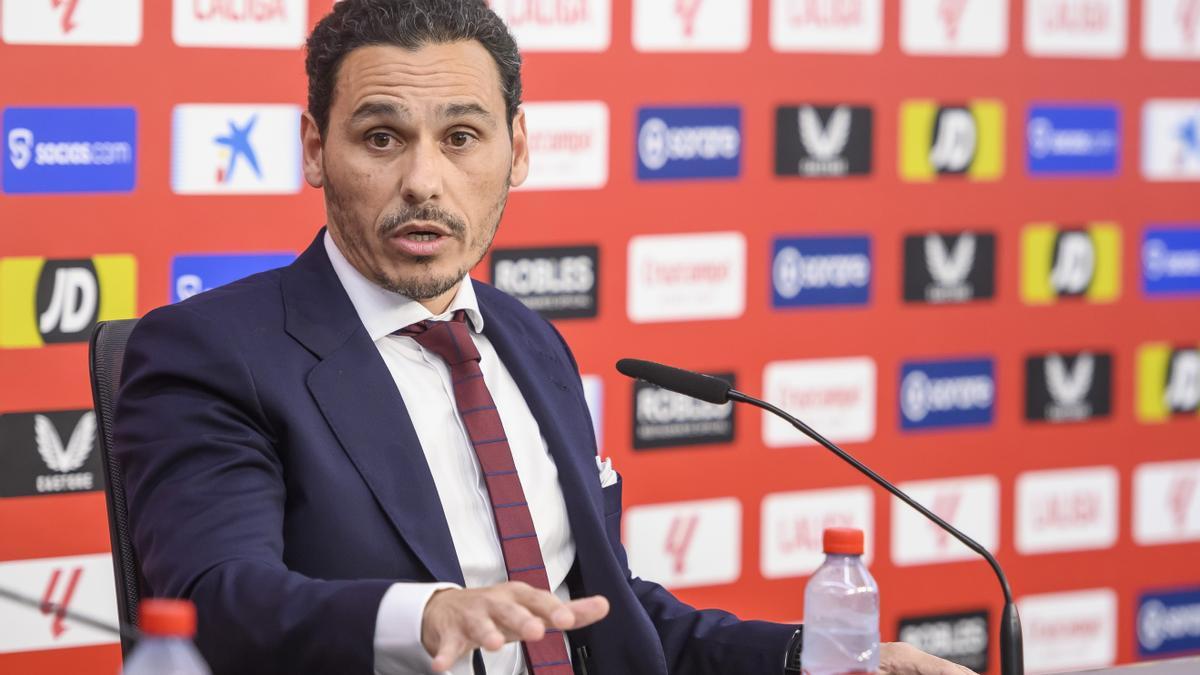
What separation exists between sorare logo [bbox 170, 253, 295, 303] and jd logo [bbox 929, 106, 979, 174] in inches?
59.0

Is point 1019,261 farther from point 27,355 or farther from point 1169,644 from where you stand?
point 27,355

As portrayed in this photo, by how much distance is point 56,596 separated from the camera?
2645 millimetres

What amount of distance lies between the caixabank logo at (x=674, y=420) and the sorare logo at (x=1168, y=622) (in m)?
1.28

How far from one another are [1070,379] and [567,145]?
4.59 ft

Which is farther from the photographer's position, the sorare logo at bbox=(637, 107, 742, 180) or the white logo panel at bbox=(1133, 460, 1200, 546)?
the white logo panel at bbox=(1133, 460, 1200, 546)

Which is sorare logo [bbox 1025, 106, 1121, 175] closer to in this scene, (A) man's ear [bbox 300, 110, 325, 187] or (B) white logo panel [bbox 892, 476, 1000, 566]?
(B) white logo panel [bbox 892, 476, 1000, 566]

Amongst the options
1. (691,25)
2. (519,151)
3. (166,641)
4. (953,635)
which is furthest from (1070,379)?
(166,641)

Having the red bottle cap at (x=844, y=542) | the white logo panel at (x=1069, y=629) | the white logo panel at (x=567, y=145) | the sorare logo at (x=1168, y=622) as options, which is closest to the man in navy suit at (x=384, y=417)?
the red bottle cap at (x=844, y=542)

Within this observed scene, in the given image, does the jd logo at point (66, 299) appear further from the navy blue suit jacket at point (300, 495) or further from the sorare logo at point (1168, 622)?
the sorare logo at point (1168, 622)

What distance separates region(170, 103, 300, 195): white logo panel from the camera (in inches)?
105

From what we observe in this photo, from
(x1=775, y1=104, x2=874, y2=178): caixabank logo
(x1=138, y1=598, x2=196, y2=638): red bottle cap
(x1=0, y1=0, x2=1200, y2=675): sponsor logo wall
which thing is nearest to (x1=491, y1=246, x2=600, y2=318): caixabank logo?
(x1=0, y1=0, x2=1200, y2=675): sponsor logo wall

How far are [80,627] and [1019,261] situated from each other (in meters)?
2.17

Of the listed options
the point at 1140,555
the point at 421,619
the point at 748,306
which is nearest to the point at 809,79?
the point at 748,306

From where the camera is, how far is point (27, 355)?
258 cm
